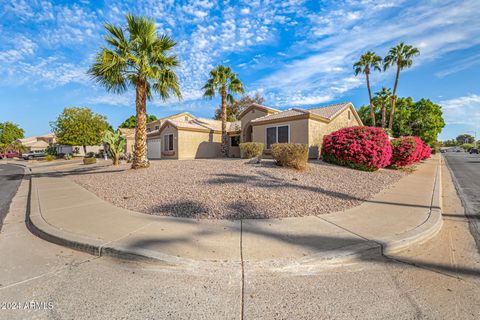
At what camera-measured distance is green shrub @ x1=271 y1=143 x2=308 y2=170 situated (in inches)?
370

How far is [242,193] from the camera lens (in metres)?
5.96

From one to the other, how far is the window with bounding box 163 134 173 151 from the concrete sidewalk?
1549 cm

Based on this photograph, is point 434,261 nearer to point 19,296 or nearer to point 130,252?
point 130,252

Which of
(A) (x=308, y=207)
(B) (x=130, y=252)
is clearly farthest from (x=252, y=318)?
(A) (x=308, y=207)

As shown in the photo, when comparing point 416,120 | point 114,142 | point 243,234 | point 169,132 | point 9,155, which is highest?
point 416,120

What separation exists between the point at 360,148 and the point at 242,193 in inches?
314

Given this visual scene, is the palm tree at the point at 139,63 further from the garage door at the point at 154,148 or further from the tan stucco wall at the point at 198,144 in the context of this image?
the garage door at the point at 154,148

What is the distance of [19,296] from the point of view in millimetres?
2305

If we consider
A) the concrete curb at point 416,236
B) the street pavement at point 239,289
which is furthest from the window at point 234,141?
the street pavement at point 239,289

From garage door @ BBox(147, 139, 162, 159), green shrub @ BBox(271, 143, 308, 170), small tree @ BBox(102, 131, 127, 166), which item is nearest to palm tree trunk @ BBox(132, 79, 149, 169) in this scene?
small tree @ BBox(102, 131, 127, 166)

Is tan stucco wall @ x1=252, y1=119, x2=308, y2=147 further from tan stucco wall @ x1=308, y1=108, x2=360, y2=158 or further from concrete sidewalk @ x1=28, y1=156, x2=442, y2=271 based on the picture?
concrete sidewalk @ x1=28, y1=156, x2=442, y2=271

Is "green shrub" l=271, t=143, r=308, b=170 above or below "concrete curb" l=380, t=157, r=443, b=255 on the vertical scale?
above

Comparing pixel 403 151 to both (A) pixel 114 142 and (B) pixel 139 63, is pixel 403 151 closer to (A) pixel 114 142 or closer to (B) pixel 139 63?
(B) pixel 139 63

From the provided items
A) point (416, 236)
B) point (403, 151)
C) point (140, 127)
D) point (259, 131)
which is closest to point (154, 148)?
point (259, 131)
